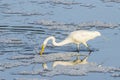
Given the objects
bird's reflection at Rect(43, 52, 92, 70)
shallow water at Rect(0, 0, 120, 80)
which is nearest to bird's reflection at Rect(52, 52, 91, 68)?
bird's reflection at Rect(43, 52, 92, 70)

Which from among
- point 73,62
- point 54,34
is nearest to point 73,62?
point 73,62

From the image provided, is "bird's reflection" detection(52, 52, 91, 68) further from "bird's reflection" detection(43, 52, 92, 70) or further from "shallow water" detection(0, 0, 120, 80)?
"shallow water" detection(0, 0, 120, 80)

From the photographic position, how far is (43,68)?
12023 millimetres

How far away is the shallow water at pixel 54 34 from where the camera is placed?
1173cm

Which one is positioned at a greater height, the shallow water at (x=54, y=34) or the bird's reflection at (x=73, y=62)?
the shallow water at (x=54, y=34)

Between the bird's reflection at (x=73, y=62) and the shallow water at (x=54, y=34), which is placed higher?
the shallow water at (x=54, y=34)

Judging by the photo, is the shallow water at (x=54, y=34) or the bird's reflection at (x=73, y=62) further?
the bird's reflection at (x=73, y=62)

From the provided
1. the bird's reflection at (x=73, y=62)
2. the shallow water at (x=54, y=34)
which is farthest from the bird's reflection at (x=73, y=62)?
the shallow water at (x=54, y=34)

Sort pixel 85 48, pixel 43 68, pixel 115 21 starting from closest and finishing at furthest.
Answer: pixel 43 68 → pixel 85 48 → pixel 115 21

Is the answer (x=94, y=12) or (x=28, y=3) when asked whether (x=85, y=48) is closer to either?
(x=94, y=12)

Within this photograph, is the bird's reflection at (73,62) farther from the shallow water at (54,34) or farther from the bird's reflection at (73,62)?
the shallow water at (54,34)

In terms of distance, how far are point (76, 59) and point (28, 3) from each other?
698 centimetres

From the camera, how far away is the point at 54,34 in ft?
50.2

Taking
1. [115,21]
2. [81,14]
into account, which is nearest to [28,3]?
[81,14]
